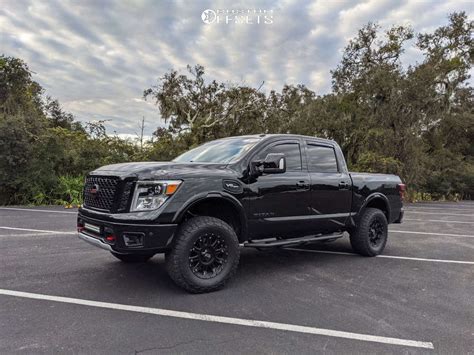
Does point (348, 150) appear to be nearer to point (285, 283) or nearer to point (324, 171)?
point (324, 171)

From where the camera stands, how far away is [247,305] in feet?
12.5

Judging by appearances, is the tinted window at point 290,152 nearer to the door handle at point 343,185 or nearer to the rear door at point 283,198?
the rear door at point 283,198

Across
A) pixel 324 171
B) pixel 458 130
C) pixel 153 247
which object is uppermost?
pixel 458 130

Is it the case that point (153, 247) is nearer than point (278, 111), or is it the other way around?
point (153, 247)

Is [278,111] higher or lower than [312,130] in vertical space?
higher

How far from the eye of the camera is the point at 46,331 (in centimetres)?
310

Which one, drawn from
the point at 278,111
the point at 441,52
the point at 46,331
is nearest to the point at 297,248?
the point at 46,331

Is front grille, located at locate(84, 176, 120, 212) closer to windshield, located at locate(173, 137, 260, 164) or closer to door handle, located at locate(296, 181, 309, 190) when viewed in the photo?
windshield, located at locate(173, 137, 260, 164)

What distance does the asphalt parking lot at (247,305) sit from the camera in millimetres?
2998

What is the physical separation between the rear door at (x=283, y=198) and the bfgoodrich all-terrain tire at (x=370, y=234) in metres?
1.26

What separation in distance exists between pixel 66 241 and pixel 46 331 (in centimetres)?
385

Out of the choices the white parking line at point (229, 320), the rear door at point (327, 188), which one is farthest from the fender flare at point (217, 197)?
the rear door at point (327, 188)

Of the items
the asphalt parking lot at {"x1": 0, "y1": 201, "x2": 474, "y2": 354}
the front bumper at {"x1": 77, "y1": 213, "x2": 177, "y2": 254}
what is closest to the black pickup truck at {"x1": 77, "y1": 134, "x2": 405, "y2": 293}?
the front bumper at {"x1": 77, "y1": 213, "x2": 177, "y2": 254}

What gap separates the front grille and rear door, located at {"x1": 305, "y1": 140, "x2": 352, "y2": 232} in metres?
2.72
